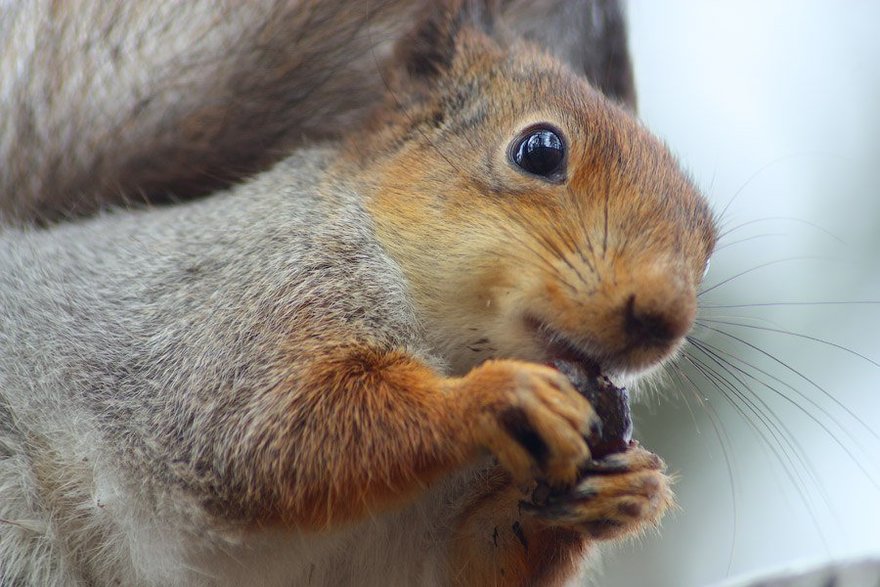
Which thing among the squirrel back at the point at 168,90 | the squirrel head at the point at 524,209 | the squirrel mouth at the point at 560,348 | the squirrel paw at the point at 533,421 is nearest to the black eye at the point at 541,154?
the squirrel head at the point at 524,209

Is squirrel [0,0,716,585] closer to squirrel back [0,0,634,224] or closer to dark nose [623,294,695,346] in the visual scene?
dark nose [623,294,695,346]

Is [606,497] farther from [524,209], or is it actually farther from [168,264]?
[168,264]

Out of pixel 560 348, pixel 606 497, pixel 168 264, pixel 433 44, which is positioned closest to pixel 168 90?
pixel 168 264

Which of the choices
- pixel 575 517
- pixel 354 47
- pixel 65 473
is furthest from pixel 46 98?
pixel 575 517

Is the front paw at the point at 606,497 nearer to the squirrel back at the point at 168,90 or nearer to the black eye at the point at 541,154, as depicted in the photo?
the black eye at the point at 541,154

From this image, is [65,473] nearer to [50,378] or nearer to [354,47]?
[50,378]
